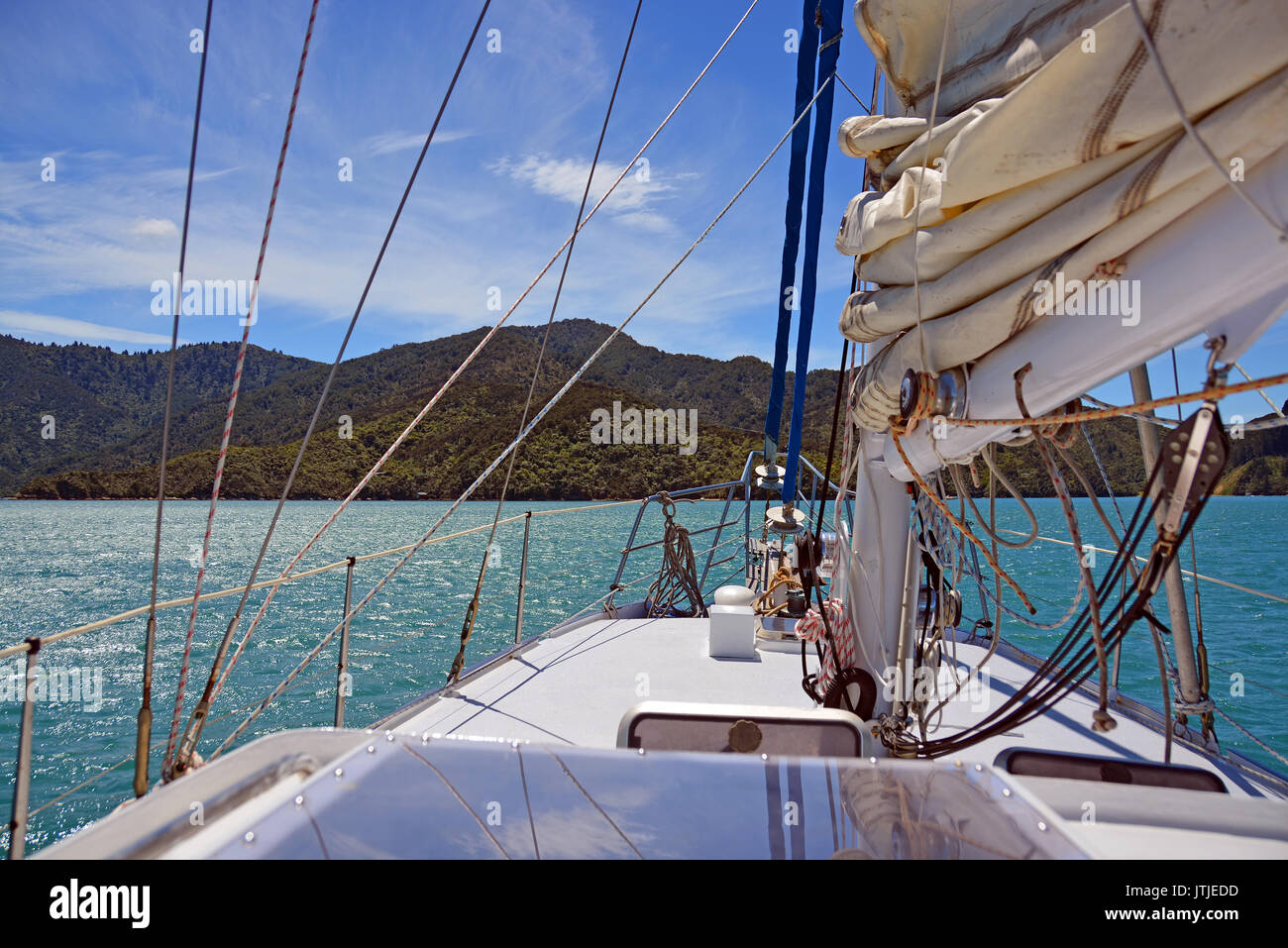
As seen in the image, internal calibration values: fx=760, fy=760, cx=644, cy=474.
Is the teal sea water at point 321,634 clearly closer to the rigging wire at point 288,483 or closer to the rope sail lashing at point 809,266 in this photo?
the rigging wire at point 288,483

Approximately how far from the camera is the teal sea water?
5133 mm

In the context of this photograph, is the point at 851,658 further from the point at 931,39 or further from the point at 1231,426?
the point at 931,39

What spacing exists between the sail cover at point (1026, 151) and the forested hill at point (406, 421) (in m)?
0.80

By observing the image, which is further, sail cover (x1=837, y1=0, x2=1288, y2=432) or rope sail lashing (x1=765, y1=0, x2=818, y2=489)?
rope sail lashing (x1=765, y1=0, x2=818, y2=489)

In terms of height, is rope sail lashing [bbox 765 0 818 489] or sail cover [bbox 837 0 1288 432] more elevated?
rope sail lashing [bbox 765 0 818 489]

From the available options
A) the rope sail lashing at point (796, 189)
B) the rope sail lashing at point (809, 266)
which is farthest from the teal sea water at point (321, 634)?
the rope sail lashing at point (796, 189)

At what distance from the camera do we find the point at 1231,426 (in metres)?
1.31

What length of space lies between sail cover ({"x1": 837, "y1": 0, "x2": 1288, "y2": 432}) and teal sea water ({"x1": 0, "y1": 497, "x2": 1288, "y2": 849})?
7.51ft

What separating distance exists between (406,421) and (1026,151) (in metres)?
61.4

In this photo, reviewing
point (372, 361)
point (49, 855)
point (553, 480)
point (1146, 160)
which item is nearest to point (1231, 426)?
point (1146, 160)

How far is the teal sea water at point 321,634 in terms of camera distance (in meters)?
5.13

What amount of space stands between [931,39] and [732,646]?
102 inches

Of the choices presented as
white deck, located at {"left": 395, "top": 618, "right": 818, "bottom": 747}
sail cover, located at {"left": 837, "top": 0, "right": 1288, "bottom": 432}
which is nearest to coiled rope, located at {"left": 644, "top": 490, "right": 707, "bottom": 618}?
white deck, located at {"left": 395, "top": 618, "right": 818, "bottom": 747}

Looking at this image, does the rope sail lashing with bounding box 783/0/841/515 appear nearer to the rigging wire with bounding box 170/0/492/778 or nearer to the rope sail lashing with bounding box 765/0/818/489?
the rope sail lashing with bounding box 765/0/818/489
